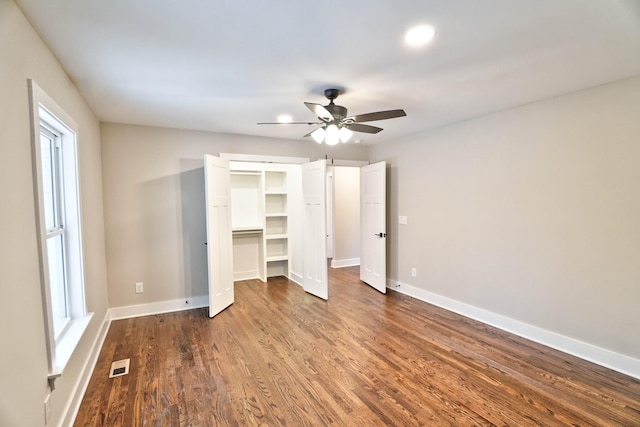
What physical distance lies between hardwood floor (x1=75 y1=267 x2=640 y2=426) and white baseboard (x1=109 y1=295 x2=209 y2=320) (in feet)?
0.50

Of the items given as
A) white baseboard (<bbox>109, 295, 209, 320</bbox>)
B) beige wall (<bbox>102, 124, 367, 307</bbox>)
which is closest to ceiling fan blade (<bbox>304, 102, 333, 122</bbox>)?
beige wall (<bbox>102, 124, 367, 307</bbox>)

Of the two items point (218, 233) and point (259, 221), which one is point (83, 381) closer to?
point (218, 233)

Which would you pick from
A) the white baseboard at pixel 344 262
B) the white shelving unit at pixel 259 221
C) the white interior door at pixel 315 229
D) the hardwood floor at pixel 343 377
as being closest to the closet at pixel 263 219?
the white shelving unit at pixel 259 221

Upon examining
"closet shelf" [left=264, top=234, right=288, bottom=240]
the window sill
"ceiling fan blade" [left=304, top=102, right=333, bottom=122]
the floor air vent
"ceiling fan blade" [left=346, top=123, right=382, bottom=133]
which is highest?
"ceiling fan blade" [left=304, top=102, right=333, bottom=122]

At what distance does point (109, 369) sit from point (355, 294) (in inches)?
129

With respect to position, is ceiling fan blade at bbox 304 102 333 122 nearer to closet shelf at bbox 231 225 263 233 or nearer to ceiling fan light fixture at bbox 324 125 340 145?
ceiling fan light fixture at bbox 324 125 340 145

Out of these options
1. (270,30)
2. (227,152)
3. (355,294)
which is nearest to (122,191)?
(227,152)

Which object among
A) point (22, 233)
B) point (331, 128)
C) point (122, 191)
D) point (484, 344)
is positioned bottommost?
point (484, 344)

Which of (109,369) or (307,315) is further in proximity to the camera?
(307,315)

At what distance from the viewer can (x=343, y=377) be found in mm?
2605

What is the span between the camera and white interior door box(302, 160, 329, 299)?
15.3 feet

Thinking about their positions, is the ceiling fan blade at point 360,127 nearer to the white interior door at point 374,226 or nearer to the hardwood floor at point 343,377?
the white interior door at point 374,226

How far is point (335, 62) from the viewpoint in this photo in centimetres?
223

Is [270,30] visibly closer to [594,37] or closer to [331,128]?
[331,128]
